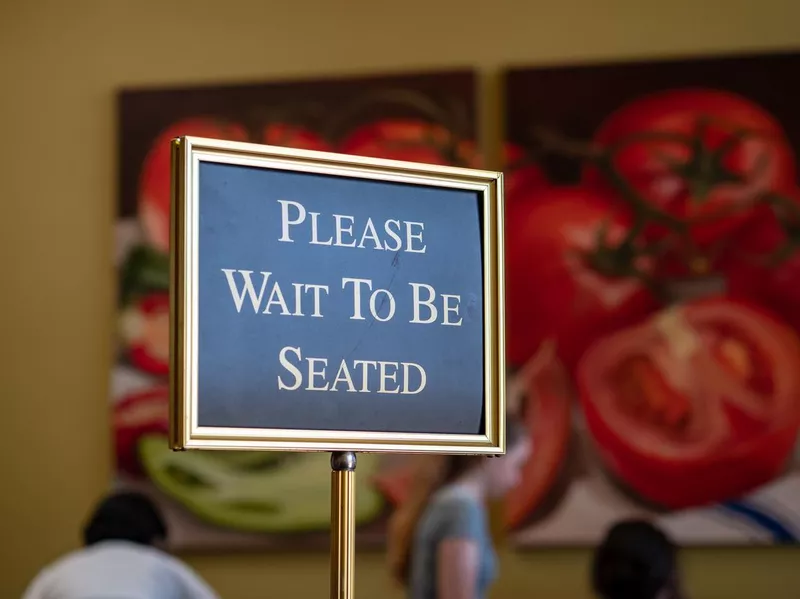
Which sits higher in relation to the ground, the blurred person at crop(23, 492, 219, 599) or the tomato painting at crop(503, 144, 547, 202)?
the tomato painting at crop(503, 144, 547, 202)

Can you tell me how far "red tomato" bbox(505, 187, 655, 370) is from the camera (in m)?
3.63

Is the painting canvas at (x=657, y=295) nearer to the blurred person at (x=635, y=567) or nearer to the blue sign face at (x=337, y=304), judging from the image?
the blurred person at (x=635, y=567)

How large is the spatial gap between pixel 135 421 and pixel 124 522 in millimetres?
920

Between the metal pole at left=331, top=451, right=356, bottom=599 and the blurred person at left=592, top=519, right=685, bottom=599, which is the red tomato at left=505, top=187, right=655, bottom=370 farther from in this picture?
the metal pole at left=331, top=451, right=356, bottom=599

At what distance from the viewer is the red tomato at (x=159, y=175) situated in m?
3.83

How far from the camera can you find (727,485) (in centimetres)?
351

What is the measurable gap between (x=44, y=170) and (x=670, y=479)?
6.96ft

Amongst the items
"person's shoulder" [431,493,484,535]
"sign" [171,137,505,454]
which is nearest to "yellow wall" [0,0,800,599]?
"person's shoulder" [431,493,484,535]

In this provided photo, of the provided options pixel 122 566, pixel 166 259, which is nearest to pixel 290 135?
pixel 166 259

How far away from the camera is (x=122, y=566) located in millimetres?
2725

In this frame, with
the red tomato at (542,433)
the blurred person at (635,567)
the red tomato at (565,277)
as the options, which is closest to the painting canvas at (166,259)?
the red tomato at (565,277)

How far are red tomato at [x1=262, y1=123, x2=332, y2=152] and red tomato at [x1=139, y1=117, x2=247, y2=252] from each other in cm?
8

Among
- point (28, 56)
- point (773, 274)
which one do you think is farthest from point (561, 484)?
point (28, 56)

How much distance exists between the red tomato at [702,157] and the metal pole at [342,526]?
9.25ft
